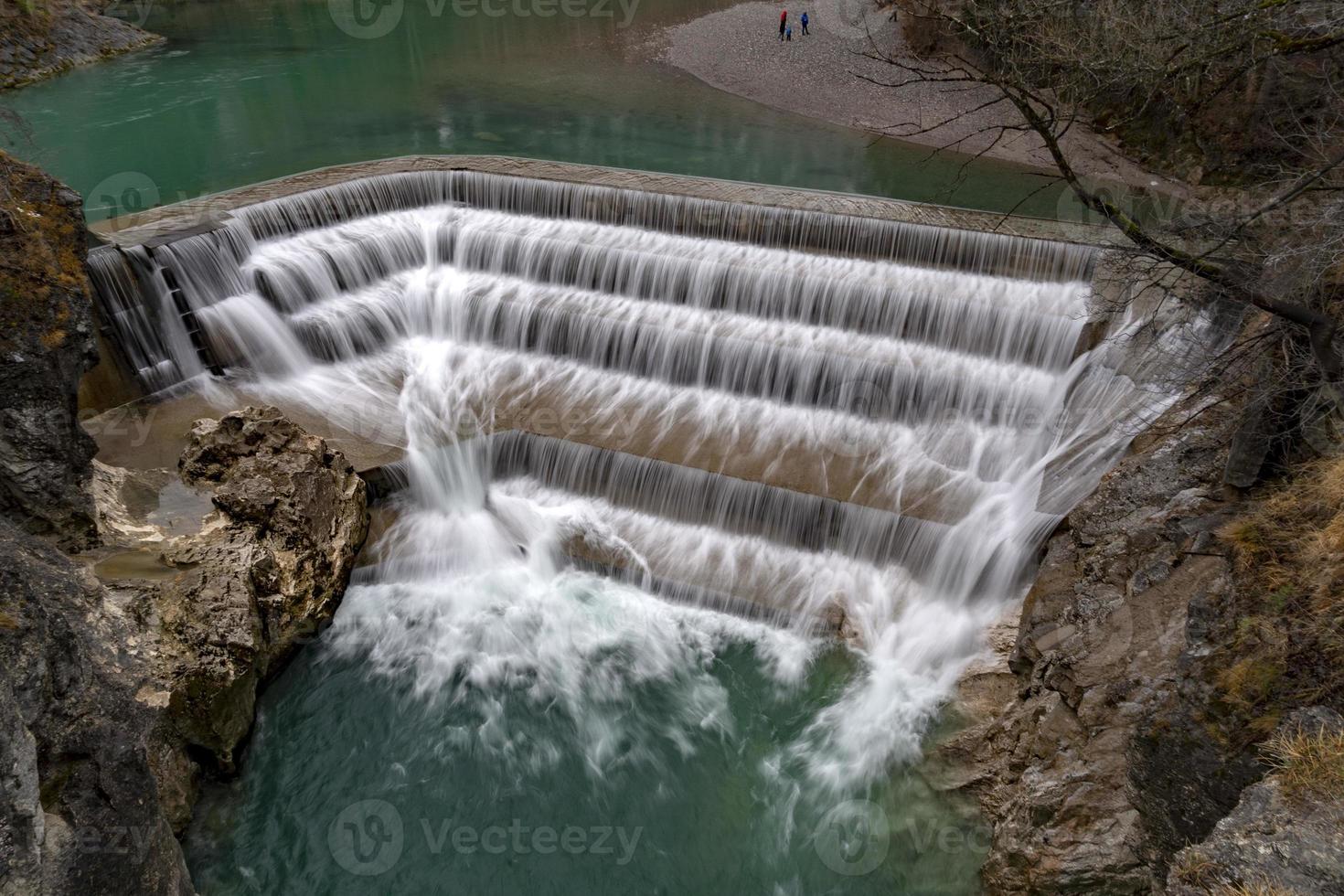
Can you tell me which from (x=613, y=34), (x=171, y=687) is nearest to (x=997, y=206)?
(x=171, y=687)

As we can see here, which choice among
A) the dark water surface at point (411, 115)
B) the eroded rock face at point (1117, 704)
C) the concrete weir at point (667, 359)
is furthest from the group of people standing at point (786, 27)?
the eroded rock face at point (1117, 704)

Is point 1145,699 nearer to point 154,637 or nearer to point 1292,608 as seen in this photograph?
→ point 1292,608

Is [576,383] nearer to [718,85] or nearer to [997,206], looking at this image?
[997,206]

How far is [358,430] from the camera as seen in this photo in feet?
33.9

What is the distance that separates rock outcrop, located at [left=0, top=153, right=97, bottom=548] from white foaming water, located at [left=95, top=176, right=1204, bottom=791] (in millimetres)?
2598

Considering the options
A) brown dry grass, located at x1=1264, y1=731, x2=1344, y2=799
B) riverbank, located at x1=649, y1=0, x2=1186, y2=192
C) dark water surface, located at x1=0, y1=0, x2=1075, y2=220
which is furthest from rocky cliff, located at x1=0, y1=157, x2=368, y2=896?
riverbank, located at x1=649, y1=0, x2=1186, y2=192

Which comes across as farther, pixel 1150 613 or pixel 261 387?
pixel 261 387

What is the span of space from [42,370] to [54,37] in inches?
864

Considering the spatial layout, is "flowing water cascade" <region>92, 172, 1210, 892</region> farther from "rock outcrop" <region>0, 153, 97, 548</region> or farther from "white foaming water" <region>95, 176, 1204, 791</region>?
"rock outcrop" <region>0, 153, 97, 548</region>

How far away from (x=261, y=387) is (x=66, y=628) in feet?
20.7

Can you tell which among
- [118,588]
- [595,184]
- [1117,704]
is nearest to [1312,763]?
[1117,704]

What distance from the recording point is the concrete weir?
30.9ft

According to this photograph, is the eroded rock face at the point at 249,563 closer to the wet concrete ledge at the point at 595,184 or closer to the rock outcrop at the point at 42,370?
the rock outcrop at the point at 42,370

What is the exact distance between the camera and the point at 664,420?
10914mm
